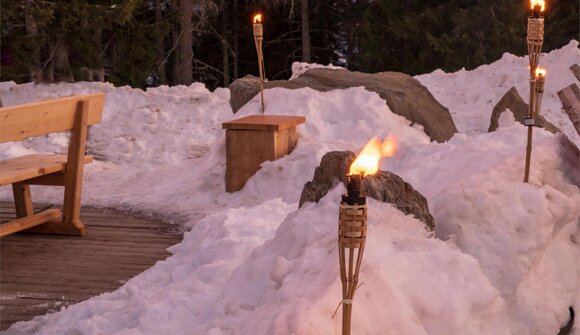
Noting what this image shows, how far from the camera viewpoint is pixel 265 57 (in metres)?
25.1

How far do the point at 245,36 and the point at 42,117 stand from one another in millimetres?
18788

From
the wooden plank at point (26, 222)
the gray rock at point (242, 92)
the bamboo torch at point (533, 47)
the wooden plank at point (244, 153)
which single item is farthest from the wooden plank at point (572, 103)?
the gray rock at point (242, 92)

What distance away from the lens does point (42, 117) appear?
641 centimetres

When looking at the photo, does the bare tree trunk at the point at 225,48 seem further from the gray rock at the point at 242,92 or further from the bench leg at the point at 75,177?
the bench leg at the point at 75,177

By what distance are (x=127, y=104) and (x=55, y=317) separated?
10582 mm

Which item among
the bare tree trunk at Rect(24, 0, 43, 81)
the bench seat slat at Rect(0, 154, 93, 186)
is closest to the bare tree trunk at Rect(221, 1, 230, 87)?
the bare tree trunk at Rect(24, 0, 43, 81)

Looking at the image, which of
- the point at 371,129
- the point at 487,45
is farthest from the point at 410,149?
the point at 487,45

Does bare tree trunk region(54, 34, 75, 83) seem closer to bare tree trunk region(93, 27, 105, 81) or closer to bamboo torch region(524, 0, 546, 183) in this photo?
bare tree trunk region(93, 27, 105, 81)

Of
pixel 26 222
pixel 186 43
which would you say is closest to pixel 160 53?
pixel 186 43

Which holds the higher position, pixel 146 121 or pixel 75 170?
pixel 75 170

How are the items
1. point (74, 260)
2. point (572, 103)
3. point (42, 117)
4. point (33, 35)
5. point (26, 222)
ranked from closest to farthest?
1. point (572, 103)
2. point (74, 260)
3. point (42, 117)
4. point (26, 222)
5. point (33, 35)

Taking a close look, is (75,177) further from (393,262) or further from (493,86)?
(493,86)

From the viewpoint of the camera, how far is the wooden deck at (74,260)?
5.25 metres

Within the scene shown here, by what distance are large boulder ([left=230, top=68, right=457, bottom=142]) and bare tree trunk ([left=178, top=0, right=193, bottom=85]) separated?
9126mm
